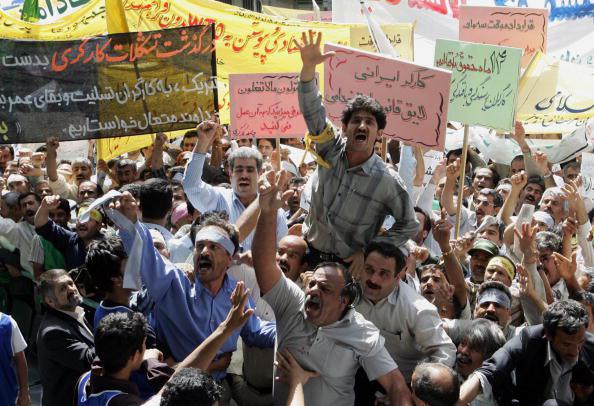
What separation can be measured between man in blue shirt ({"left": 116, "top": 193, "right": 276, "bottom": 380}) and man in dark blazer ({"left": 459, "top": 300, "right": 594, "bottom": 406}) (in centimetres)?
104

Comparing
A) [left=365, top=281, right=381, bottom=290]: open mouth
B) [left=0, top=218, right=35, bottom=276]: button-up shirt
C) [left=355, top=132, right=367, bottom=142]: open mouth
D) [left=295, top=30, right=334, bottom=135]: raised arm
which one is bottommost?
[left=0, top=218, right=35, bottom=276]: button-up shirt

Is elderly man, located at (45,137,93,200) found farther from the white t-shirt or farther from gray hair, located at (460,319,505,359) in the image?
gray hair, located at (460,319,505,359)

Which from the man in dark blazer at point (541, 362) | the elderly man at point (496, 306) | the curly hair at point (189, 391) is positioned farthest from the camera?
the elderly man at point (496, 306)

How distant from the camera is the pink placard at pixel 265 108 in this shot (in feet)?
27.7

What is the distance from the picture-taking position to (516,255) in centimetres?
666

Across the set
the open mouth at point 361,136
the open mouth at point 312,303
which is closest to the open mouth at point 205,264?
the open mouth at point 312,303

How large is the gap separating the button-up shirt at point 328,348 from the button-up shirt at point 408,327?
0.97 feet

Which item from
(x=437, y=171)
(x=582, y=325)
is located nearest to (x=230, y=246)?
(x=582, y=325)

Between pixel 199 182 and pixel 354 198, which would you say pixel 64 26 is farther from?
pixel 354 198

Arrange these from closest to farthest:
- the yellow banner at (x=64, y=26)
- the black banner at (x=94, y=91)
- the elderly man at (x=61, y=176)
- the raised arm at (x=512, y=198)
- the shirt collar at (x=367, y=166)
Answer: the shirt collar at (x=367, y=166), the raised arm at (x=512, y=198), the black banner at (x=94, y=91), the elderly man at (x=61, y=176), the yellow banner at (x=64, y=26)

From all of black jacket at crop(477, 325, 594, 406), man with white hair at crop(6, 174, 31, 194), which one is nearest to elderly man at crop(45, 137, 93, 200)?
man with white hair at crop(6, 174, 31, 194)

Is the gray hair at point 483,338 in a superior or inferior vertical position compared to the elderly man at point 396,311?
inferior

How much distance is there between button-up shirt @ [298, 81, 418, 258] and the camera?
464 cm

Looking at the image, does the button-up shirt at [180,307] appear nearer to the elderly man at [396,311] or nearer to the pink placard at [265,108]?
the elderly man at [396,311]
